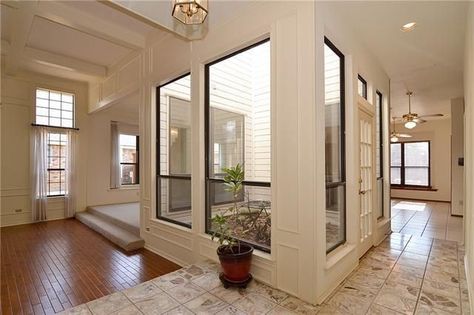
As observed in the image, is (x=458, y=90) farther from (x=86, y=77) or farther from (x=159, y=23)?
(x=86, y=77)

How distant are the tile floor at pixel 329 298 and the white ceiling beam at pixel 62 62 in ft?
16.1

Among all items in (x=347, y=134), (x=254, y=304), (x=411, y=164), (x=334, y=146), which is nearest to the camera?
(x=254, y=304)

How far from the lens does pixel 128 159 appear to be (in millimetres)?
7746

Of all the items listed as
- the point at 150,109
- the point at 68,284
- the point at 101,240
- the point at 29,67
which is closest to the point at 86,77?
the point at 29,67

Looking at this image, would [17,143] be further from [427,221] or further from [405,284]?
[427,221]

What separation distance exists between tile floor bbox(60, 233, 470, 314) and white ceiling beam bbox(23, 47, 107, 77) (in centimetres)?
491

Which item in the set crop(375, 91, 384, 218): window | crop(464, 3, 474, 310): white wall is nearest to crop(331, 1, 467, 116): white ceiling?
crop(464, 3, 474, 310): white wall

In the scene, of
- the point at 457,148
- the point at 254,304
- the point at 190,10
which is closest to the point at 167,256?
the point at 254,304

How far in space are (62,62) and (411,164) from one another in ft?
38.4

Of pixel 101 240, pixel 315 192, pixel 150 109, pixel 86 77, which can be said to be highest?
pixel 86 77

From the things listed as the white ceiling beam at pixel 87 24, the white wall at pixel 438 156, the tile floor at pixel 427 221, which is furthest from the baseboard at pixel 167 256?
the white wall at pixel 438 156

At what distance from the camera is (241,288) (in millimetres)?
2508

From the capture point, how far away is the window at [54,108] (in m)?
6.22

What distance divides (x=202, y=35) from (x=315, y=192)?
2543mm
